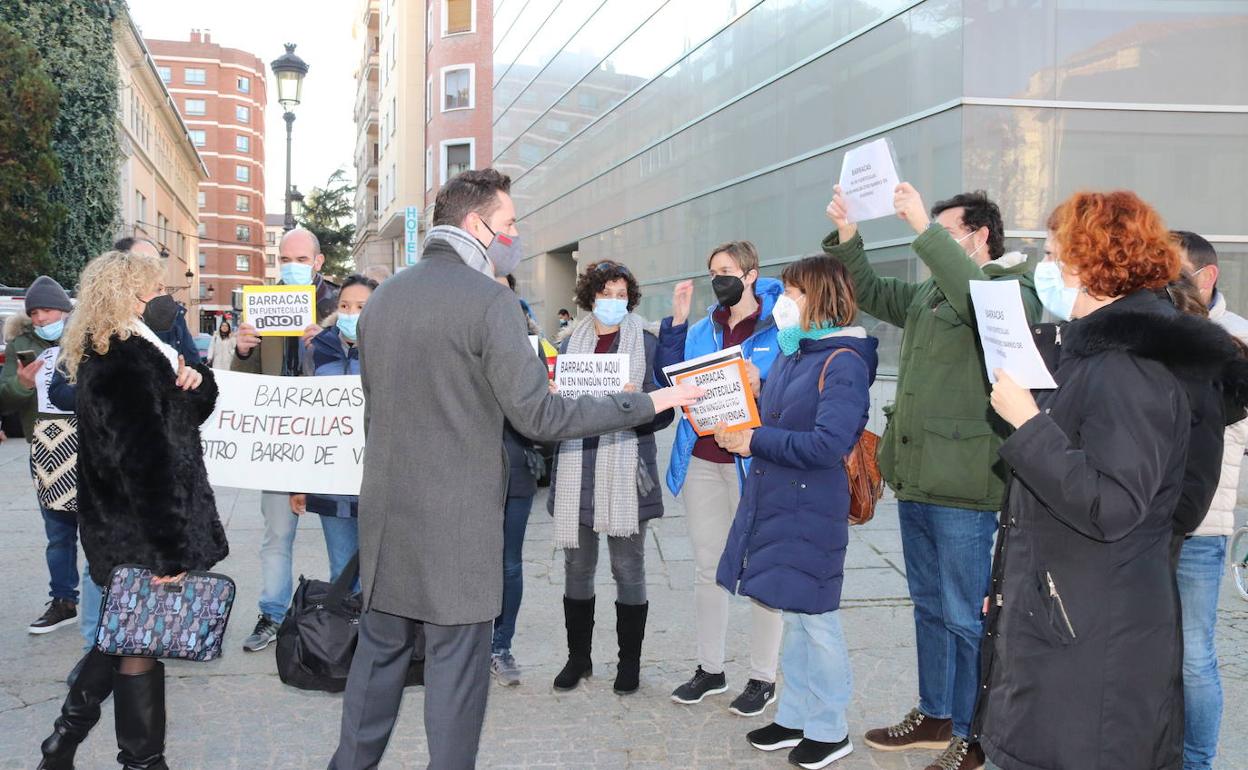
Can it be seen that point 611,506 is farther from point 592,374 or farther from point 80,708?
point 80,708

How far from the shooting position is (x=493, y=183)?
3.47m

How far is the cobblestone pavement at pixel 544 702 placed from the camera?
13.6ft

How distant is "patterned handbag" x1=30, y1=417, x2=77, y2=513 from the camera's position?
5195mm

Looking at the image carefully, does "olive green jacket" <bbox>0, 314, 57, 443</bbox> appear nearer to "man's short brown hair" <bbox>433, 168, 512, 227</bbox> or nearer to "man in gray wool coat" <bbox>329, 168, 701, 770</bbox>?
"man in gray wool coat" <bbox>329, 168, 701, 770</bbox>

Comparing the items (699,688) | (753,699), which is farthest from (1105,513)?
(699,688)

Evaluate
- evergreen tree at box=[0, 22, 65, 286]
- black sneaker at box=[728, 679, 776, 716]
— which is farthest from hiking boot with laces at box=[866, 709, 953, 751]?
evergreen tree at box=[0, 22, 65, 286]

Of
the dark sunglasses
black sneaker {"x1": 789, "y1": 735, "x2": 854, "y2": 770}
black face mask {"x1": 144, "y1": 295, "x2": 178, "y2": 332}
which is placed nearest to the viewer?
black sneaker {"x1": 789, "y1": 735, "x2": 854, "y2": 770}

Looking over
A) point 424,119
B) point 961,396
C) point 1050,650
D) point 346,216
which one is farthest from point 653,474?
point 346,216

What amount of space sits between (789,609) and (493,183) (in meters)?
1.97

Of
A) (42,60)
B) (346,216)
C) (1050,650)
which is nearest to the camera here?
(1050,650)

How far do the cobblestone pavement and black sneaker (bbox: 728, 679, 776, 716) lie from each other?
51 millimetres

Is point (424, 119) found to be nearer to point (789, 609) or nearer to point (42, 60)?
point (42, 60)

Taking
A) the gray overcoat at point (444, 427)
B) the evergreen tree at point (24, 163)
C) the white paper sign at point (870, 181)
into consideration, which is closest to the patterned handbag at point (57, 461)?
the gray overcoat at point (444, 427)

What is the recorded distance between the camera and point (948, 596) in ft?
13.4
